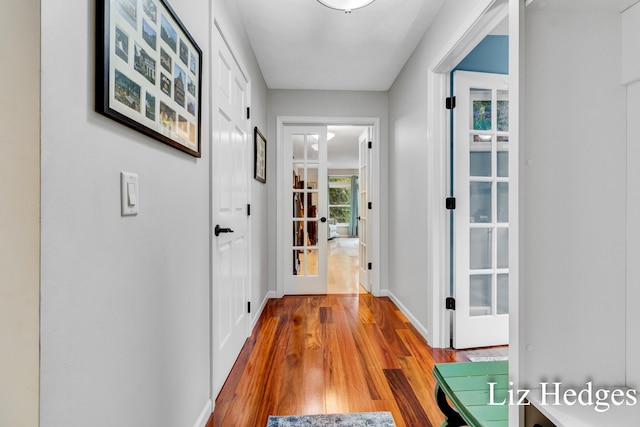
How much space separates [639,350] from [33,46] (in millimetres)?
1409

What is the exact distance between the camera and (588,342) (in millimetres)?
765

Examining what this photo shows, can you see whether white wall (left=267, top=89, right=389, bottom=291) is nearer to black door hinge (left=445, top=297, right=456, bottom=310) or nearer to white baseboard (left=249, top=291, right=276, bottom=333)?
white baseboard (left=249, top=291, right=276, bottom=333)

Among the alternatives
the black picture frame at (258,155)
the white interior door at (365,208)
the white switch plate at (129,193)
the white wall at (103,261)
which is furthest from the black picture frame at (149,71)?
the white interior door at (365,208)

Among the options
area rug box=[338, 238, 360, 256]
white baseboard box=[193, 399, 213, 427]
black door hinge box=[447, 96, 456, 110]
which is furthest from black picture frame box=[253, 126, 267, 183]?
area rug box=[338, 238, 360, 256]

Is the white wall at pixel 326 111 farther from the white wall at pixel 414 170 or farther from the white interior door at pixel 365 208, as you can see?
the white interior door at pixel 365 208

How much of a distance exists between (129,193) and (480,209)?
228 cm

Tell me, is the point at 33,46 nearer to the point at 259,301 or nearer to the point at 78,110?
the point at 78,110

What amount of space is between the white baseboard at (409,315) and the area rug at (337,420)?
1050 mm

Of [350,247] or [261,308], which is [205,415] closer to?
[261,308]

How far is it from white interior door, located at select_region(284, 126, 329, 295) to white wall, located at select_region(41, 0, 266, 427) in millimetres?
2456

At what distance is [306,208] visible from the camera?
389cm

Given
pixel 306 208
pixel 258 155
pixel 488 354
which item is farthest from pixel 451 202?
pixel 306 208

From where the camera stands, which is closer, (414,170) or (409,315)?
(414,170)

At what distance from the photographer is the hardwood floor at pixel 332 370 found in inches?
64.6
